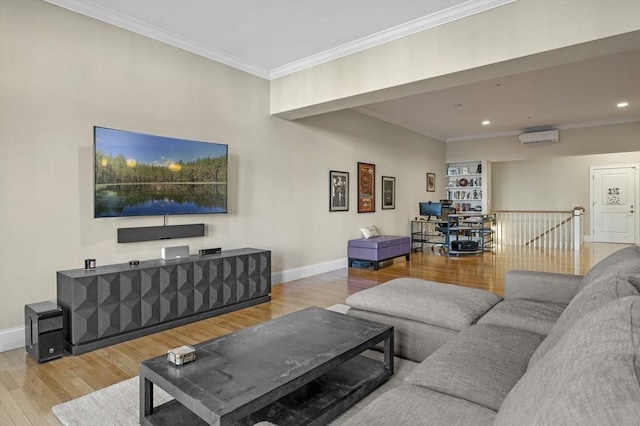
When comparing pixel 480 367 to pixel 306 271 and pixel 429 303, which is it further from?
pixel 306 271

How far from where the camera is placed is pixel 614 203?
32.4ft

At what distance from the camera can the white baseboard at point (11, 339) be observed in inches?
120

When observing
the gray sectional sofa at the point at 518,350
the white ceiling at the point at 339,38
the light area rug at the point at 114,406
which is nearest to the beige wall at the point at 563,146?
the white ceiling at the point at 339,38

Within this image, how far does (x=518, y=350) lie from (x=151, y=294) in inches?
120

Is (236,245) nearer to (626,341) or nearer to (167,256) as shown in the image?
(167,256)

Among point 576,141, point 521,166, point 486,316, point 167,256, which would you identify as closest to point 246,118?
point 167,256

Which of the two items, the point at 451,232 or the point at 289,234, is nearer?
the point at 289,234

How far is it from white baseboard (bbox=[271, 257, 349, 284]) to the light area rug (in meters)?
3.06

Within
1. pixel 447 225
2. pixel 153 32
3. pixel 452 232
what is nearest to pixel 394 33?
pixel 153 32

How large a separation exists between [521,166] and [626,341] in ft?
39.2

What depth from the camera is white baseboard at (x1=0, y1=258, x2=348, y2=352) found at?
3.07 metres

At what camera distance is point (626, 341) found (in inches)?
30.8

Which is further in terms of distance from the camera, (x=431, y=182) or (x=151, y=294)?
(x=431, y=182)

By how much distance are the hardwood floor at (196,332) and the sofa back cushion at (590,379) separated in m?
2.43
